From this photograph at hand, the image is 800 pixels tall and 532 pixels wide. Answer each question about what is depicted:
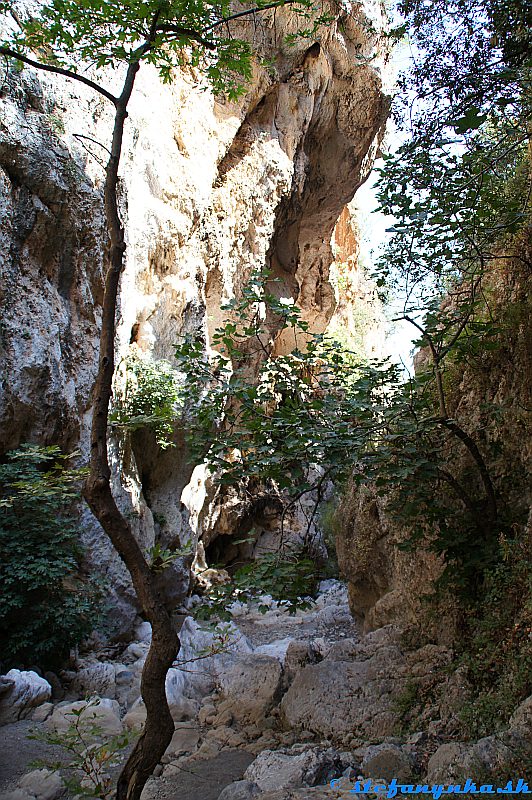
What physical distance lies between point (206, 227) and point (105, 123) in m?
3.46

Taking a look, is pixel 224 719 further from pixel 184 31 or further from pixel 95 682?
pixel 184 31

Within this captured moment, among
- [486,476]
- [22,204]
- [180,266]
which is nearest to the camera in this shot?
[486,476]

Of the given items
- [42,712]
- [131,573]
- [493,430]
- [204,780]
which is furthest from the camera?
[42,712]

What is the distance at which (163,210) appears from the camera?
10422 mm

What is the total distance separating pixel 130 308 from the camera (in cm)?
973

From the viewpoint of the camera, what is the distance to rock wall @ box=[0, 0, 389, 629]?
24.6ft

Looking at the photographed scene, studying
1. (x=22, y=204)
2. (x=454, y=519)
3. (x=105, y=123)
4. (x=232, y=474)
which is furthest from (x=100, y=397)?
(x=105, y=123)

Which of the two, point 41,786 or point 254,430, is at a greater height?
point 254,430

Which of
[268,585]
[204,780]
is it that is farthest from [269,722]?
[268,585]

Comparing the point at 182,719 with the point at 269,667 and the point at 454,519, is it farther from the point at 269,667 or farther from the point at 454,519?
the point at 454,519

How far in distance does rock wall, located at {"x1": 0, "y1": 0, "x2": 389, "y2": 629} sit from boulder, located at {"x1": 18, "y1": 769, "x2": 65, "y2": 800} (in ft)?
13.2

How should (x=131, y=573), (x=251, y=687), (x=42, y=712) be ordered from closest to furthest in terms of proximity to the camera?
(x=131, y=573) < (x=42, y=712) < (x=251, y=687)

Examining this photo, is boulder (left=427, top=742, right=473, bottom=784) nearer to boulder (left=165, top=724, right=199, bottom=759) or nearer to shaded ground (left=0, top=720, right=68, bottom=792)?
boulder (left=165, top=724, right=199, bottom=759)

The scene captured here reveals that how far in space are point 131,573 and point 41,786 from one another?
2.57 metres
